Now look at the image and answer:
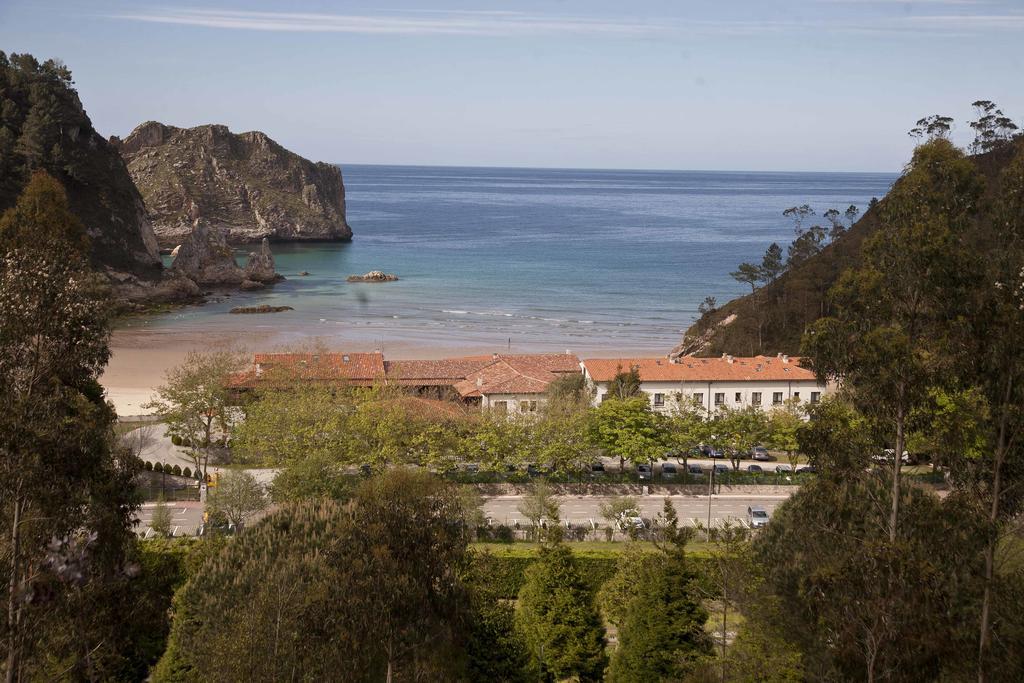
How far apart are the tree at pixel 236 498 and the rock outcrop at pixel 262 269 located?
77360 mm

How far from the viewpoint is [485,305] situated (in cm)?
8894

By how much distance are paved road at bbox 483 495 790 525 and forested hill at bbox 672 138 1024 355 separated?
Answer: 2777 centimetres

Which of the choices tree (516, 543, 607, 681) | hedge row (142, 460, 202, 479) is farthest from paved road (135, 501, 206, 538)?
tree (516, 543, 607, 681)

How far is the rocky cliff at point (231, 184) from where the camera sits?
150 meters

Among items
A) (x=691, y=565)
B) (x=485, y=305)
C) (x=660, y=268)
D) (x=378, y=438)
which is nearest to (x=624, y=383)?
(x=378, y=438)

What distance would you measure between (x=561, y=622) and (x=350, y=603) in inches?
327

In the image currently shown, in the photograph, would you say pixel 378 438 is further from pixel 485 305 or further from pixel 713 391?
pixel 485 305

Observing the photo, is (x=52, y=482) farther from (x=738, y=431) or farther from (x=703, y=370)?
(x=703, y=370)

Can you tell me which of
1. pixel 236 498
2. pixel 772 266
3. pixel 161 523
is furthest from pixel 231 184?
pixel 161 523

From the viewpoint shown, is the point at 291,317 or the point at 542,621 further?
the point at 291,317

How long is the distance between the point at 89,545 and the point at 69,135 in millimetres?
96085

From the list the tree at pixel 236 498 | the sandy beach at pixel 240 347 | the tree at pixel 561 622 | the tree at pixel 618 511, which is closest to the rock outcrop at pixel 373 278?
the sandy beach at pixel 240 347

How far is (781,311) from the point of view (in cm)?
6881

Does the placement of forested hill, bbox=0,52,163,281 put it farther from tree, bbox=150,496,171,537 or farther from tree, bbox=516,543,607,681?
tree, bbox=516,543,607,681
